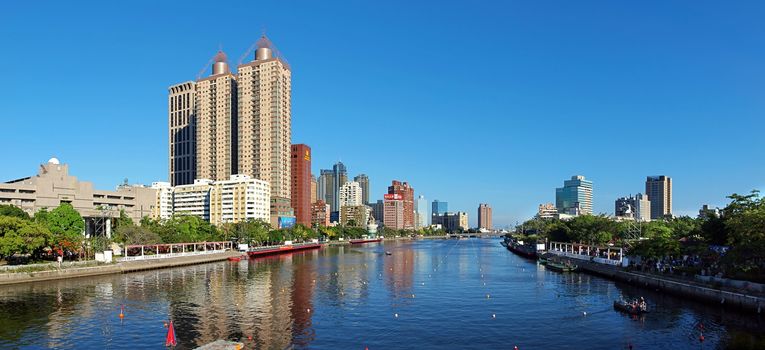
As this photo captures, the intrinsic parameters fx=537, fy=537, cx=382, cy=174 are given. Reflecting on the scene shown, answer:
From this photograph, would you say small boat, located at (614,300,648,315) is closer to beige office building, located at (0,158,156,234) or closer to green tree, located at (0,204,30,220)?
green tree, located at (0,204,30,220)

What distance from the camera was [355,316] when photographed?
66.2m

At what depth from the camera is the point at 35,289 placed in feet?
278

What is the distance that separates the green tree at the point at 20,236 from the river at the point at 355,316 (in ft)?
29.6

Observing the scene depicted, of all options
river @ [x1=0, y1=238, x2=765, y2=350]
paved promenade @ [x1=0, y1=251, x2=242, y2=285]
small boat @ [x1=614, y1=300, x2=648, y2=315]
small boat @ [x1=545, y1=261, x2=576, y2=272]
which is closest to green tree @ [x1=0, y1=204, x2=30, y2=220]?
paved promenade @ [x1=0, y1=251, x2=242, y2=285]

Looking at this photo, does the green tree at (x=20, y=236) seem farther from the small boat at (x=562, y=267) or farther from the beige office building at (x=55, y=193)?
the small boat at (x=562, y=267)

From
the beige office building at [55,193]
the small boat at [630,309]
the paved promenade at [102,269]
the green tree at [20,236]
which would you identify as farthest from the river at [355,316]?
the beige office building at [55,193]

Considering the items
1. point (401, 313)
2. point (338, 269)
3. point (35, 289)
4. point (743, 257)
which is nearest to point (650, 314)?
point (743, 257)

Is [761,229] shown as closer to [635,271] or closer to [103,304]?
[635,271]

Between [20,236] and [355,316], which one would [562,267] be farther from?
[20,236]

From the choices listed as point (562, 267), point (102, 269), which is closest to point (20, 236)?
point (102, 269)

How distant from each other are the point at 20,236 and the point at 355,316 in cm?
6757

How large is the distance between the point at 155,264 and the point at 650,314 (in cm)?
10612

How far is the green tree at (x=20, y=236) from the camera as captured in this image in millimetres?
93062

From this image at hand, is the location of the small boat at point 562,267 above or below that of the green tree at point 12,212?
below
